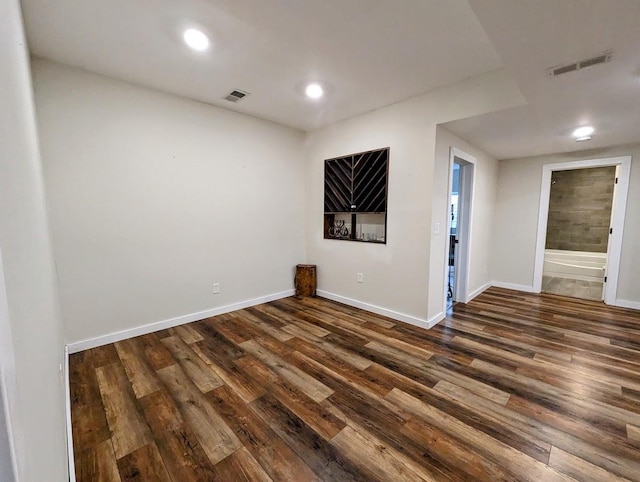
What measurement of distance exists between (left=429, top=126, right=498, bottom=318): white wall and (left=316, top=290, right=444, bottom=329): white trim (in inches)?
4.9

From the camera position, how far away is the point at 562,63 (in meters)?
1.86

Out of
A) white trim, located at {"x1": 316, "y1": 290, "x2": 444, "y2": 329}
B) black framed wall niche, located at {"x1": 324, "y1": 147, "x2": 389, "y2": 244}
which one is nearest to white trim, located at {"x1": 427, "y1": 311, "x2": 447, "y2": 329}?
white trim, located at {"x1": 316, "y1": 290, "x2": 444, "y2": 329}

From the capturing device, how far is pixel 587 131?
330 cm

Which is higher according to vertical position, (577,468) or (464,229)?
(464,229)

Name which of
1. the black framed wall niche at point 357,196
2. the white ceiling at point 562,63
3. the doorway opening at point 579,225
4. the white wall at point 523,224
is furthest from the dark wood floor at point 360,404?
the doorway opening at point 579,225

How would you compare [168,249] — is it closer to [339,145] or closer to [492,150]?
[339,145]

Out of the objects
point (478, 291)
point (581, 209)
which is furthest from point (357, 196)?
point (581, 209)

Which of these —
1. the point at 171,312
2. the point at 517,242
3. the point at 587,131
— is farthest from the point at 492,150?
the point at 171,312

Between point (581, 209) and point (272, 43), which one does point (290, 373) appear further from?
point (581, 209)

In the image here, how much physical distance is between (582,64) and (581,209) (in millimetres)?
6812

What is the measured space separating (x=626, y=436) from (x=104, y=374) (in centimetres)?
372

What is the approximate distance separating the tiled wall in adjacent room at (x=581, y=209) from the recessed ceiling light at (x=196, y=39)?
829cm

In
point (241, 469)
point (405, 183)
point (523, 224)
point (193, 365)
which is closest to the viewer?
point (241, 469)

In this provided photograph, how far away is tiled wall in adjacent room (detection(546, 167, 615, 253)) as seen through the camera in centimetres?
652
